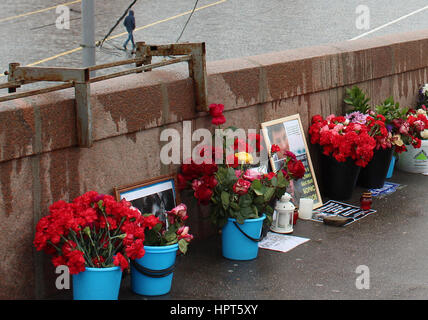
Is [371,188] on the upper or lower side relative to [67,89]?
lower

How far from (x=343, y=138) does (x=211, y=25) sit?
470 inches

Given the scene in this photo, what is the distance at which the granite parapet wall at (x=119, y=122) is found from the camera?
13.5ft

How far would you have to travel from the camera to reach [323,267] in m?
4.89

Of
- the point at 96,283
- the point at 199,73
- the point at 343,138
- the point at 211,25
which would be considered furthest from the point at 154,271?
the point at 211,25

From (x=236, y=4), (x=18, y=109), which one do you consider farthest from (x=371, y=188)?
(x=236, y=4)

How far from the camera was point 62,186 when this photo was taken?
4391mm

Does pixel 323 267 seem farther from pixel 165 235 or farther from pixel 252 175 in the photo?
pixel 165 235

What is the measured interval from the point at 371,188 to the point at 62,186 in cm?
337

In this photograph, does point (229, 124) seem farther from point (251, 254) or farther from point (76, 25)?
point (76, 25)

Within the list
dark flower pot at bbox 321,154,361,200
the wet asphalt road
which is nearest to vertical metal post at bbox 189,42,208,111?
dark flower pot at bbox 321,154,361,200

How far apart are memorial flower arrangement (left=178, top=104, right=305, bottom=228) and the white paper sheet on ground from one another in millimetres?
273

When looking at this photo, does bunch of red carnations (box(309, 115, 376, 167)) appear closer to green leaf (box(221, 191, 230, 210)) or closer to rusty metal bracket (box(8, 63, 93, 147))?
green leaf (box(221, 191, 230, 210))

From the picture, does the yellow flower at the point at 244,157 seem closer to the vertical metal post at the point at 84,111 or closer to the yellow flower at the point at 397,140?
the vertical metal post at the point at 84,111

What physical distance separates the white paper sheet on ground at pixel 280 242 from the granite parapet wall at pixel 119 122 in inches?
17.4
